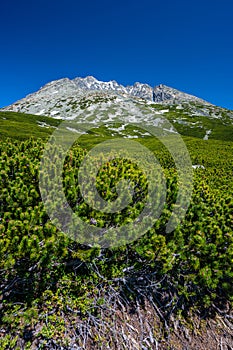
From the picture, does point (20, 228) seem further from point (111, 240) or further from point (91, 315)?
point (91, 315)

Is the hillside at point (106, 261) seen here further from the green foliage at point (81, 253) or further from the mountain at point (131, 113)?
the mountain at point (131, 113)

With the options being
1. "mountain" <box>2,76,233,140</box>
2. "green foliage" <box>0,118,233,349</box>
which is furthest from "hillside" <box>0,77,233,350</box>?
"mountain" <box>2,76,233,140</box>

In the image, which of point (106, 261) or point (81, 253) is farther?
point (106, 261)

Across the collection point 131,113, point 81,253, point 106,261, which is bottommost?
point 106,261

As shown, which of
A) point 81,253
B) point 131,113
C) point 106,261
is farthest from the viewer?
point 131,113

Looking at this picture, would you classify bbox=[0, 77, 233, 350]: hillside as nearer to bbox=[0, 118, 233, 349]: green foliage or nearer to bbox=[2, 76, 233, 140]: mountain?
bbox=[0, 118, 233, 349]: green foliage

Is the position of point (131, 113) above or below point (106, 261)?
above

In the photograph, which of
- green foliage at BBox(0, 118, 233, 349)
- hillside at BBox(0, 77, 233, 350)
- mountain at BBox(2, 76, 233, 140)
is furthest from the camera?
mountain at BBox(2, 76, 233, 140)

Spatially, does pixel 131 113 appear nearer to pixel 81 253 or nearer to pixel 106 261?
pixel 106 261

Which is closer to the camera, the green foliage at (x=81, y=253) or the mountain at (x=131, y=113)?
the green foliage at (x=81, y=253)

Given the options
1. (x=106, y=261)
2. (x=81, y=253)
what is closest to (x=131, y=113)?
(x=106, y=261)

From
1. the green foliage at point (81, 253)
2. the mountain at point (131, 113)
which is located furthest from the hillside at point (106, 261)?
the mountain at point (131, 113)

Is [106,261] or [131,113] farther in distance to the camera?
[131,113]

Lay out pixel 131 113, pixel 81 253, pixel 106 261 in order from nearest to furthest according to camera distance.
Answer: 1. pixel 81 253
2. pixel 106 261
3. pixel 131 113
